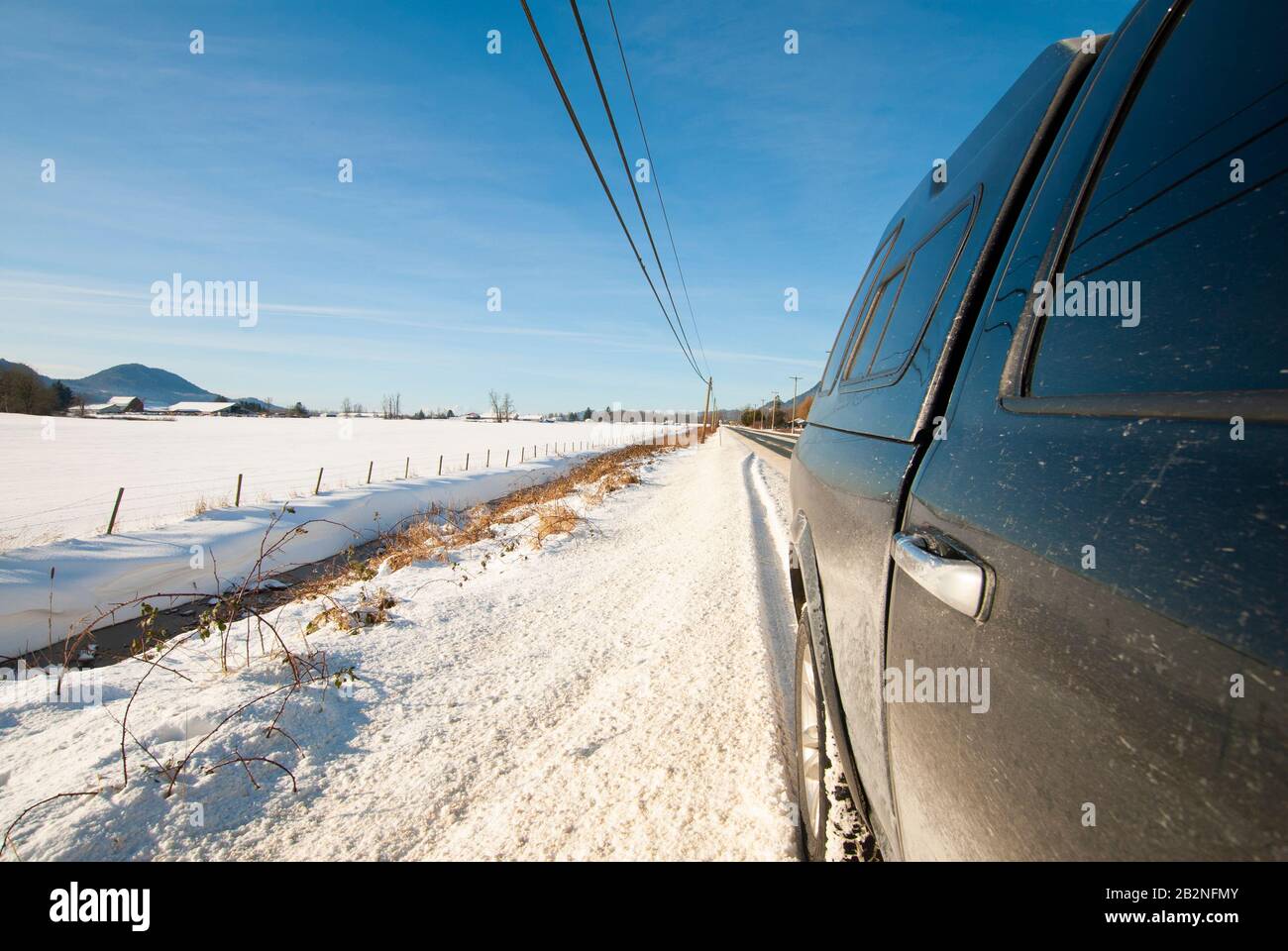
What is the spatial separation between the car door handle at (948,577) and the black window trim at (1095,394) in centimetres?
28

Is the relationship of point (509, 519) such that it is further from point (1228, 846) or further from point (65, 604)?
point (1228, 846)

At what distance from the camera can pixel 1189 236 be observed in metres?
0.74

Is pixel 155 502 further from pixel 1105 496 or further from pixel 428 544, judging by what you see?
pixel 1105 496

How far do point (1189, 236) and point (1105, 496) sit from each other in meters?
0.37

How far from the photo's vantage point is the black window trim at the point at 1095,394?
2.18 feet

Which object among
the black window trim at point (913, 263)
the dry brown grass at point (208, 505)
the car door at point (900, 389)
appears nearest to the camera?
the car door at point (900, 389)

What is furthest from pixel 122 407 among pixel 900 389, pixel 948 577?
pixel 948 577

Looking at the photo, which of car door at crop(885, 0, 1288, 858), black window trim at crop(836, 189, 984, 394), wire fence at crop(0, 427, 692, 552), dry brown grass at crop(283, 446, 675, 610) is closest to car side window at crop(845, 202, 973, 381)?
black window trim at crop(836, 189, 984, 394)

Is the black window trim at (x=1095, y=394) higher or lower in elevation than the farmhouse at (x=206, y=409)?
lower

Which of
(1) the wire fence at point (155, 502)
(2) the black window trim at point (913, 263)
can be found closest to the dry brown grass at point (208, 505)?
(1) the wire fence at point (155, 502)

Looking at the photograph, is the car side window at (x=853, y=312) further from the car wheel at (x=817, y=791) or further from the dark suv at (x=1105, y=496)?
the car wheel at (x=817, y=791)

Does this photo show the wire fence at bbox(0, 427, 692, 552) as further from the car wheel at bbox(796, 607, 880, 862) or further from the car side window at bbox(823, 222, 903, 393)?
the car wheel at bbox(796, 607, 880, 862)

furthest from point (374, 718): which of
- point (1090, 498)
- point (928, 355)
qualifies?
point (1090, 498)

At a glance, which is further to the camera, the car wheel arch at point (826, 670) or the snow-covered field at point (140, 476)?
the snow-covered field at point (140, 476)
